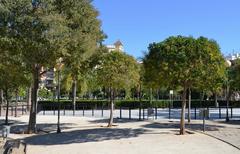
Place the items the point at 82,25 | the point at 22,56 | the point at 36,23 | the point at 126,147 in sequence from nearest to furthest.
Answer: the point at 126,147 < the point at 36,23 < the point at 22,56 < the point at 82,25

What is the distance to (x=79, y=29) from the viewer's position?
1045 inches

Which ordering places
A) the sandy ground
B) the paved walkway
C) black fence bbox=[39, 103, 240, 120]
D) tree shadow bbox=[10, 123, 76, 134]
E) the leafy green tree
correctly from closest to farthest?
the sandy ground → the paved walkway → the leafy green tree → tree shadow bbox=[10, 123, 76, 134] → black fence bbox=[39, 103, 240, 120]

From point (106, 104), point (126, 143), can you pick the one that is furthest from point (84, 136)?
point (106, 104)

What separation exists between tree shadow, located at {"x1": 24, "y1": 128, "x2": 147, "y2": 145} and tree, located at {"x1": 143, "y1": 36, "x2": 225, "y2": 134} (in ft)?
9.94

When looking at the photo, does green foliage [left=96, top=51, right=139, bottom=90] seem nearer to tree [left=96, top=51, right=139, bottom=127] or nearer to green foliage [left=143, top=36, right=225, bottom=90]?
tree [left=96, top=51, right=139, bottom=127]

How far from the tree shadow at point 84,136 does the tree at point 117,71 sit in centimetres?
372

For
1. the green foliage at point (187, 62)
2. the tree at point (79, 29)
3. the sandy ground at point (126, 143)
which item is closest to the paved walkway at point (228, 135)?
the sandy ground at point (126, 143)

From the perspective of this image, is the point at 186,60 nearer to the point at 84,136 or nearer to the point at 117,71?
the point at 84,136

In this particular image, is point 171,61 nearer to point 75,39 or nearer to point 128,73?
point 75,39

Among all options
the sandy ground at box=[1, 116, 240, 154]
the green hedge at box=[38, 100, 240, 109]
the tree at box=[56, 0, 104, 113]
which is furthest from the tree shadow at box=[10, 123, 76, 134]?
the green hedge at box=[38, 100, 240, 109]

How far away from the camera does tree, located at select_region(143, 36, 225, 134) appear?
73.4 feet

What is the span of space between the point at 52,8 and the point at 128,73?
786 centimetres

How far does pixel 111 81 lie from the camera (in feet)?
97.8

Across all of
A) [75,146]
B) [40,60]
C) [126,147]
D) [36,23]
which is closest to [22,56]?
[40,60]
